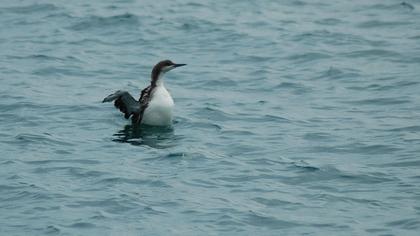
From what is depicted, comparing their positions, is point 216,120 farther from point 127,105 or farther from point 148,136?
point 127,105

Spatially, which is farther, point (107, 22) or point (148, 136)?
point (107, 22)

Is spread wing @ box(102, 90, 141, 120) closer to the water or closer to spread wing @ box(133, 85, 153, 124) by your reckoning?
spread wing @ box(133, 85, 153, 124)

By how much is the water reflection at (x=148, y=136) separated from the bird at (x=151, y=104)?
0.52 ft

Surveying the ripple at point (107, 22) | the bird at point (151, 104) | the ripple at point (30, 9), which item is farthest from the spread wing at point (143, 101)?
the ripple at point (30, 9)

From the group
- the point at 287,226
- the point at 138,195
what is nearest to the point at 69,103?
the point at 138,195

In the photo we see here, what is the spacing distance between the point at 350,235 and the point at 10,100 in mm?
8894

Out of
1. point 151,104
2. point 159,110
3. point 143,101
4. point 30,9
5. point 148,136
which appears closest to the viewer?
point 148,136

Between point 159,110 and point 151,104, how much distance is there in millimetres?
222

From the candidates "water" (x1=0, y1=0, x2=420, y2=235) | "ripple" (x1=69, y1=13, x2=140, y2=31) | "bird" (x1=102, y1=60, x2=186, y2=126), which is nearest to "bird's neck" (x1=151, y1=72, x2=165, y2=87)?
"bird" (x1=102, y1=60, x2=186, y2=126)

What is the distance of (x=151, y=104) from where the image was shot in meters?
18.9

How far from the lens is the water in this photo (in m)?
14.3

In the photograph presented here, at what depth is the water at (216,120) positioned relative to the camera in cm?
1428

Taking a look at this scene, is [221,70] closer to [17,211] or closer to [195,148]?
[195,148]

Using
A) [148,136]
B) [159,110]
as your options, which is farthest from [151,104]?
[148,136]
